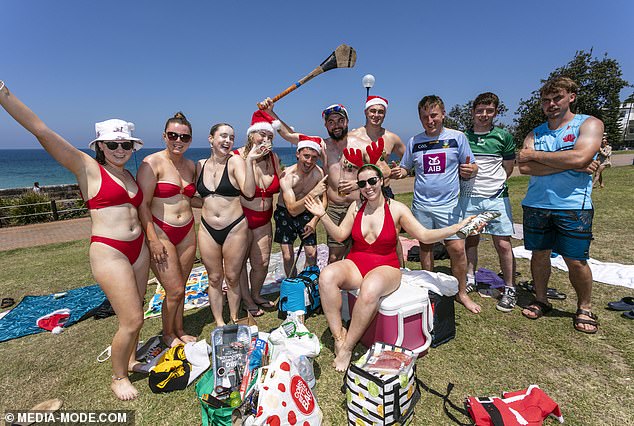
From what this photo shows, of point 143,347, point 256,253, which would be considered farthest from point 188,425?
point 256,253

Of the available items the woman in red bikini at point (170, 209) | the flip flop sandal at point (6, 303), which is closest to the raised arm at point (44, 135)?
the woman in red bikini at point (170, 209)

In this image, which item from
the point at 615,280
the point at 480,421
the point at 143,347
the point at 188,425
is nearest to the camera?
the point at 480,421

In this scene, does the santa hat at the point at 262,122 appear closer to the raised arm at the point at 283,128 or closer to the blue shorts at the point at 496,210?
the raised arm at the point at 283,128

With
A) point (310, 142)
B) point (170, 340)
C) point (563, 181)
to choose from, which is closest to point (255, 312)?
point (170, 340)

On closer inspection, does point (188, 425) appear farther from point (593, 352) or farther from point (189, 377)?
point (593, 352)

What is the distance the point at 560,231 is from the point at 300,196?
9.88ft

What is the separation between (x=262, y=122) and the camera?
3820 mm

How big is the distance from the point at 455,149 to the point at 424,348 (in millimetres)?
2312

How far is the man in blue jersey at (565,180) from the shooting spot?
322 centimetres

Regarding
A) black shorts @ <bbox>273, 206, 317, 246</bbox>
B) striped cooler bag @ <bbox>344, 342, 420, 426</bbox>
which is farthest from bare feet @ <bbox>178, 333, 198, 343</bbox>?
striped cooler bag @ <bbox>344, 342, 420, 426</bbox>

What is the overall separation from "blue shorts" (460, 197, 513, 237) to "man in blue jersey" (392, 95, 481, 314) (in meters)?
0.30

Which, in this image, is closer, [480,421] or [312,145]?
[480,421]

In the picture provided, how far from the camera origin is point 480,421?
7.30ft

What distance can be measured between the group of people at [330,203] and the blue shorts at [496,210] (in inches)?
0.7
